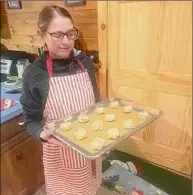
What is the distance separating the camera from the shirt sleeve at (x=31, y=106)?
34.8 inches

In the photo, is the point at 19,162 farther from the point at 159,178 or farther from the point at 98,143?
the point at 159,178

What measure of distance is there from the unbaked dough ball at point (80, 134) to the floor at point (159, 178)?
644mm

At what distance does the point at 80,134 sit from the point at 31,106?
0.75ft

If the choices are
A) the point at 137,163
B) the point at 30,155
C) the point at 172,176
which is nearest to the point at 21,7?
the point at 30,155

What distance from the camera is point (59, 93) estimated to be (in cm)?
95

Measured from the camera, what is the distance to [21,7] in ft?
5.42

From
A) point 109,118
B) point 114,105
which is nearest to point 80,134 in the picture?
point 109,118

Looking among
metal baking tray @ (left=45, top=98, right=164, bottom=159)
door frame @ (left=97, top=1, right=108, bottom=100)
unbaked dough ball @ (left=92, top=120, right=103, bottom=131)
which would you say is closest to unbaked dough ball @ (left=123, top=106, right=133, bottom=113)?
metal baking tray @ (left=45, top=98, right=164, bottom=159)

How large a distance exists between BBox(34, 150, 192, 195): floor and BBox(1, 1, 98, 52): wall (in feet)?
3.00

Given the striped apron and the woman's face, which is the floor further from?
the woman's face

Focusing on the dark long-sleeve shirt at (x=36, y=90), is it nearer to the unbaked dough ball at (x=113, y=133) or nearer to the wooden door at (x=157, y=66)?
the unbaked dough ball at (x=113, y=133)

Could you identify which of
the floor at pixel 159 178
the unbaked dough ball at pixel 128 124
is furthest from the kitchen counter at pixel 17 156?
the unbaked dough ball at pixel 128 124

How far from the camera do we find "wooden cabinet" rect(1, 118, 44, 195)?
3.65ft

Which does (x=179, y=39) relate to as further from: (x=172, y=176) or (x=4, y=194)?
(x=4, y=194)
